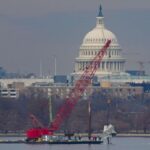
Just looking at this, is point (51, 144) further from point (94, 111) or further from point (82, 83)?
point (94, 111)

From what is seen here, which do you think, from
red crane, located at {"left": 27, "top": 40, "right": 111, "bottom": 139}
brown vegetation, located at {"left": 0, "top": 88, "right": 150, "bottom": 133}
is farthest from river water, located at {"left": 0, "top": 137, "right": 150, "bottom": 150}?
brown vegetation, located at {"left": 0, "top": 88, "right": 150, "bottom": 133}

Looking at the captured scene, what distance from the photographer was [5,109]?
191250mm

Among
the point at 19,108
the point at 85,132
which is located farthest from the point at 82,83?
the point at 19,108

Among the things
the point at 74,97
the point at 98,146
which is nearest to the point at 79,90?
the point at 74,97

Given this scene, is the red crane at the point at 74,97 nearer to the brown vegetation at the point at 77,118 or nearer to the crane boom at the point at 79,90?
the crane boom at the point at 79,90

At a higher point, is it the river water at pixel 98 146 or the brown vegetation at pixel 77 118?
the brown vegetation at pixel 77 118

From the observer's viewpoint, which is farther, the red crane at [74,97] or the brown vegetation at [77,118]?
the brown vegetation at [77,118]

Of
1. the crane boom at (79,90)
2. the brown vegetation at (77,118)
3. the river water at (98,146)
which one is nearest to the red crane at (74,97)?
the crane boom at (79,90)

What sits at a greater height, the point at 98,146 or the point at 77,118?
the point at 77,118

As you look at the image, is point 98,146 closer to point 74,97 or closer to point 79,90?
point 79,90

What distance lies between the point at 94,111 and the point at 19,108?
7500 millimetres

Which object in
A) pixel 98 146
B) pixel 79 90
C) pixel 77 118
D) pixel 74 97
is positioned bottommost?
pixel 98 146

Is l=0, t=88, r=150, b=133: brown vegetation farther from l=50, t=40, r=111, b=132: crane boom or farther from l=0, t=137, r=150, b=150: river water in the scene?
l=0, t=137, r=150, b=150: river water

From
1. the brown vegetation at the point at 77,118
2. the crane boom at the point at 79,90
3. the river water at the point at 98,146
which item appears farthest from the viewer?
the brown vegetation at the point at 77,118
